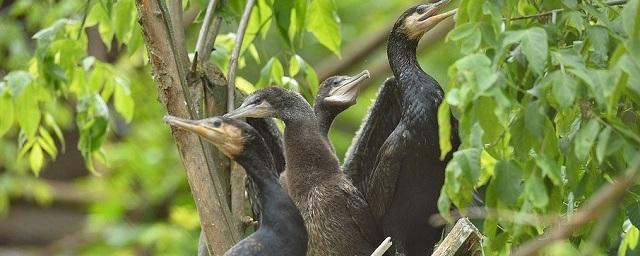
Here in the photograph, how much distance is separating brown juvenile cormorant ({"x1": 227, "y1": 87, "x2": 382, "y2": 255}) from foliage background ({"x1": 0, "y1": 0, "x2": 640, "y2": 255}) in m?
0.50

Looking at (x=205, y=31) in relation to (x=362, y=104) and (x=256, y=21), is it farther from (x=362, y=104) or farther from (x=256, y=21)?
(x=362, y=104)

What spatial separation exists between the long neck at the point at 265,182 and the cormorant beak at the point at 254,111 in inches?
7.2

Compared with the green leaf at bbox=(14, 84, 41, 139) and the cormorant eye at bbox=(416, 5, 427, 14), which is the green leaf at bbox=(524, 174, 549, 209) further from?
the green leaf at bbox=(14, 84, 41, 139)

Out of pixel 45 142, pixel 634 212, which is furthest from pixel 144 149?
pixel 634 212

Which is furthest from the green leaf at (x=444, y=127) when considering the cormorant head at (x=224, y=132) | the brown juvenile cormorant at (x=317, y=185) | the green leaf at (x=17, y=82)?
the green leaf at (x=17, y=82)

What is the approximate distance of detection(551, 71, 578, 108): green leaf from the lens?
3.41 metres

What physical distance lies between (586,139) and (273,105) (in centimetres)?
192

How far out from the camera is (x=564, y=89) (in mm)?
3434

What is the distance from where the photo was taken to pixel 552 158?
369 centimetres

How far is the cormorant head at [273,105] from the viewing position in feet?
16.7

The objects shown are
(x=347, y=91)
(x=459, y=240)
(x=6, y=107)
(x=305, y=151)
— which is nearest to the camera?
(x=459, y=240)

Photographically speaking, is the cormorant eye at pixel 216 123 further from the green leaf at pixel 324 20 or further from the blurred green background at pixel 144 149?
the blurred green background at pixel 144 149

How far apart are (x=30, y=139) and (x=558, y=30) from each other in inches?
119

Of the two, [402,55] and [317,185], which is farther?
[402,55]
